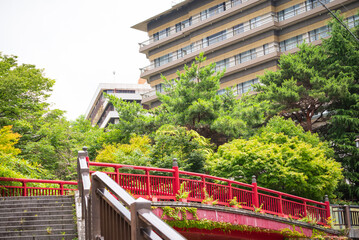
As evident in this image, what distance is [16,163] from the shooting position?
2017 cm

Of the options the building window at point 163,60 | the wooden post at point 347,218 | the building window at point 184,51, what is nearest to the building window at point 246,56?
the building window at point 184,51

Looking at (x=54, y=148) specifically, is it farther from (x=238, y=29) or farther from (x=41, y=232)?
(x=238, y=29)

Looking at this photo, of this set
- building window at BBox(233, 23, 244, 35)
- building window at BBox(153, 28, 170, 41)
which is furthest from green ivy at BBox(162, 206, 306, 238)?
building window at BBox(153, 28, 170, 41)

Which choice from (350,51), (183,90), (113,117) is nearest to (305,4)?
(350,51)

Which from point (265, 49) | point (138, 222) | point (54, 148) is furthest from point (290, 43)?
point (138, 222)

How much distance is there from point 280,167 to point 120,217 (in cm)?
1929

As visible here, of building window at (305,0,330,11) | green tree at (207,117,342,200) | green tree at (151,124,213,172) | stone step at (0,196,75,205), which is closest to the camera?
stone step at (0,196,75,205)

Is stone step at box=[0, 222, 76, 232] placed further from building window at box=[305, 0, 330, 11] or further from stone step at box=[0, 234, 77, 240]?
building window at box=[305, 0, 330, 11]

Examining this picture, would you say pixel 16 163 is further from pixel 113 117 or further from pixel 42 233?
pixel 113 117

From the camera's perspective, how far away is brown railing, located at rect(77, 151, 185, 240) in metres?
3.98

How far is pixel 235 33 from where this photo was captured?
2154 inches

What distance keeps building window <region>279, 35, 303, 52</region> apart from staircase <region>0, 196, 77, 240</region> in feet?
135

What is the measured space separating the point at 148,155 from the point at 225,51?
1257 inches

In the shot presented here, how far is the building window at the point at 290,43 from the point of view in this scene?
50.3m
